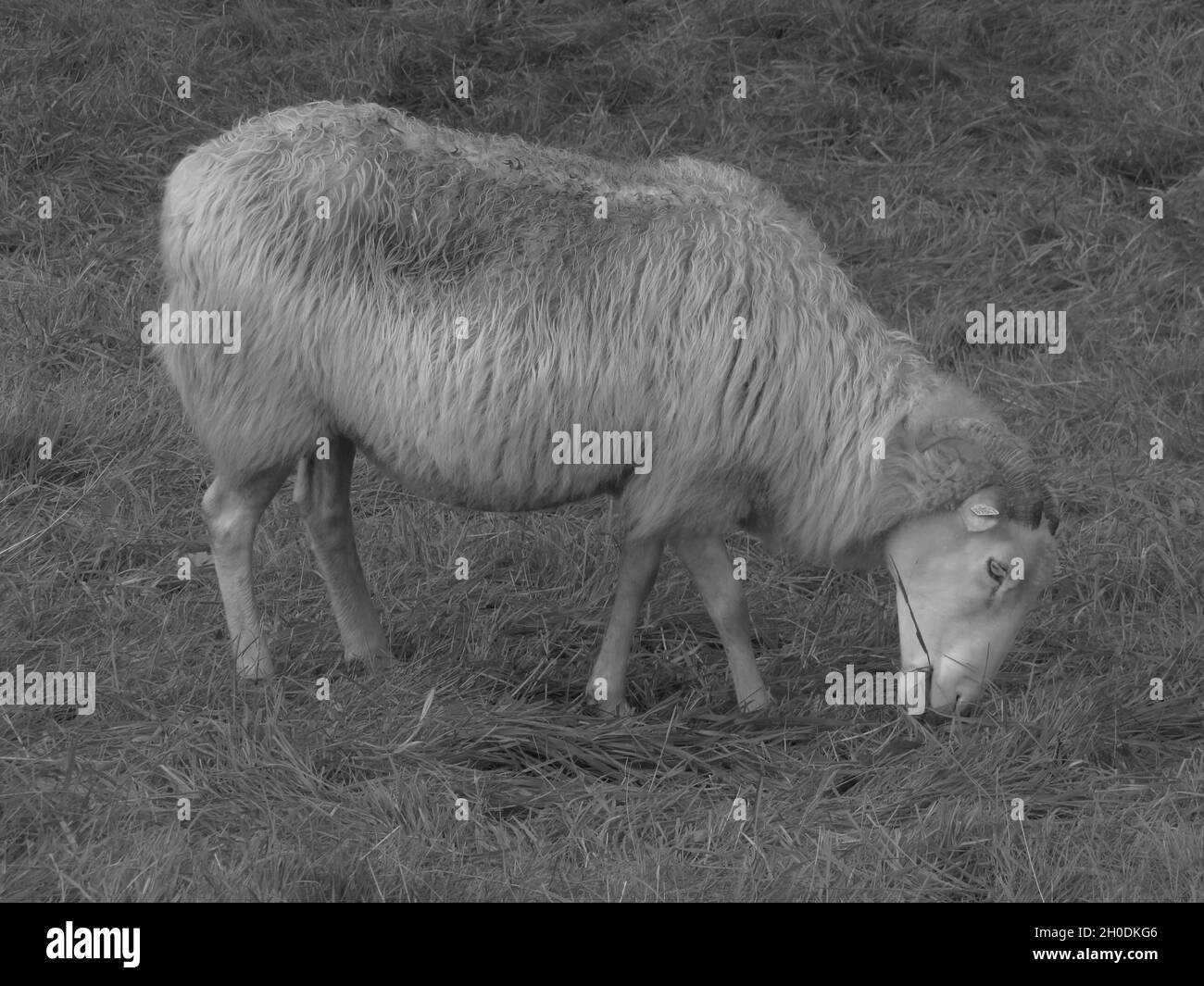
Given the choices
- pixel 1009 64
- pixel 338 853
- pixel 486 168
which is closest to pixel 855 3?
pixel 1009 64

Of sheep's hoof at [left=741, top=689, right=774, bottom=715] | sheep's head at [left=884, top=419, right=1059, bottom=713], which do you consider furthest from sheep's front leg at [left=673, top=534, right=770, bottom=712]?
sheep's head at [left=884, top=419, right=1059, bottom=713]

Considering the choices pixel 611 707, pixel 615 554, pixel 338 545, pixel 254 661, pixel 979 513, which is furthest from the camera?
pixel 615 554

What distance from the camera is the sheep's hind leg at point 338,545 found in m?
4.91

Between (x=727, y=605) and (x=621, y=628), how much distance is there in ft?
1.09

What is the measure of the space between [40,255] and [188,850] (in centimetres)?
408

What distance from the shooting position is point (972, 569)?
4398mm

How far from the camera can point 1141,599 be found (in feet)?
17.9

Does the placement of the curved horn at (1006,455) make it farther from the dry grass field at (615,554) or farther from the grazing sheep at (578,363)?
the dry grass field at (615,554)

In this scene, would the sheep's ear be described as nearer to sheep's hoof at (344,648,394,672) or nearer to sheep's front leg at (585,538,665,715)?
sheep's front leg at (585,538,665,715)

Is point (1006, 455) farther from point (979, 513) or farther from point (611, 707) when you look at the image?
point (611, 707)

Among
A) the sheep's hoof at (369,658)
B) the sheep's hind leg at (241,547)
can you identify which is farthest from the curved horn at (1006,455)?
the sheep's hind leg at (241,547)

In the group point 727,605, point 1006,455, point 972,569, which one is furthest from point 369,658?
point 1006,455

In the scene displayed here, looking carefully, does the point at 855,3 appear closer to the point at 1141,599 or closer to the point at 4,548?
the point at 1141,599

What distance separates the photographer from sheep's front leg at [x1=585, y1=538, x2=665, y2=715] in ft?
15.8
